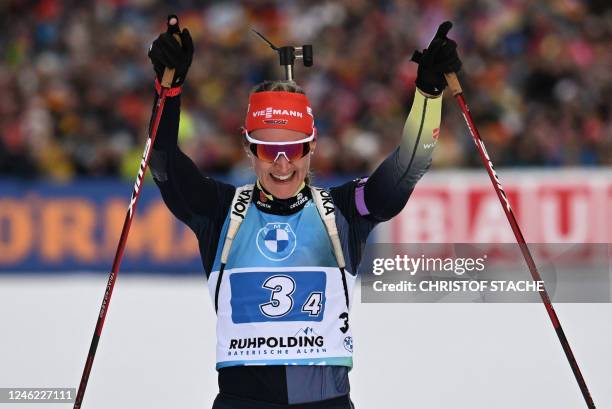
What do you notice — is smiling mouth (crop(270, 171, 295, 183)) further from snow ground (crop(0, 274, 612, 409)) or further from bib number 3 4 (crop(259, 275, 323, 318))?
snow ground (crop(0, 274, 612, 409))

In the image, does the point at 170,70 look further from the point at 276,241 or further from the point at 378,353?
the point at 378,353

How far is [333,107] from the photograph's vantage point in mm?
11430

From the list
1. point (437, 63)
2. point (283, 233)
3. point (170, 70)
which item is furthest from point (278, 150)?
point (437, 63)

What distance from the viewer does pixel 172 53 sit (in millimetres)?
3307

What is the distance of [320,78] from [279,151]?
27.4 ft

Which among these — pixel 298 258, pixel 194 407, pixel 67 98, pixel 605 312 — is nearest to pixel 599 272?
pixel 605 312

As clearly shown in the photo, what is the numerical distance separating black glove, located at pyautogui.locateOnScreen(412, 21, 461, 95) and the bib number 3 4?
707 millimetres

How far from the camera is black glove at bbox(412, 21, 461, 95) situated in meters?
3.31

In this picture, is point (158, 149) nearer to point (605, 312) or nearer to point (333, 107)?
point (605, 312)

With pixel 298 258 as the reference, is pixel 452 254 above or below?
above

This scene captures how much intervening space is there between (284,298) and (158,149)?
59 cm

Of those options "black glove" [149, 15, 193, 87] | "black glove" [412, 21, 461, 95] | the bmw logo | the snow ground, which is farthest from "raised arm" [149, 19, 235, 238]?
the snow ground

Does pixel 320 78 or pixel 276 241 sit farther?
pixel 320 78

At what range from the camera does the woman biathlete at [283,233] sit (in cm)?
330
